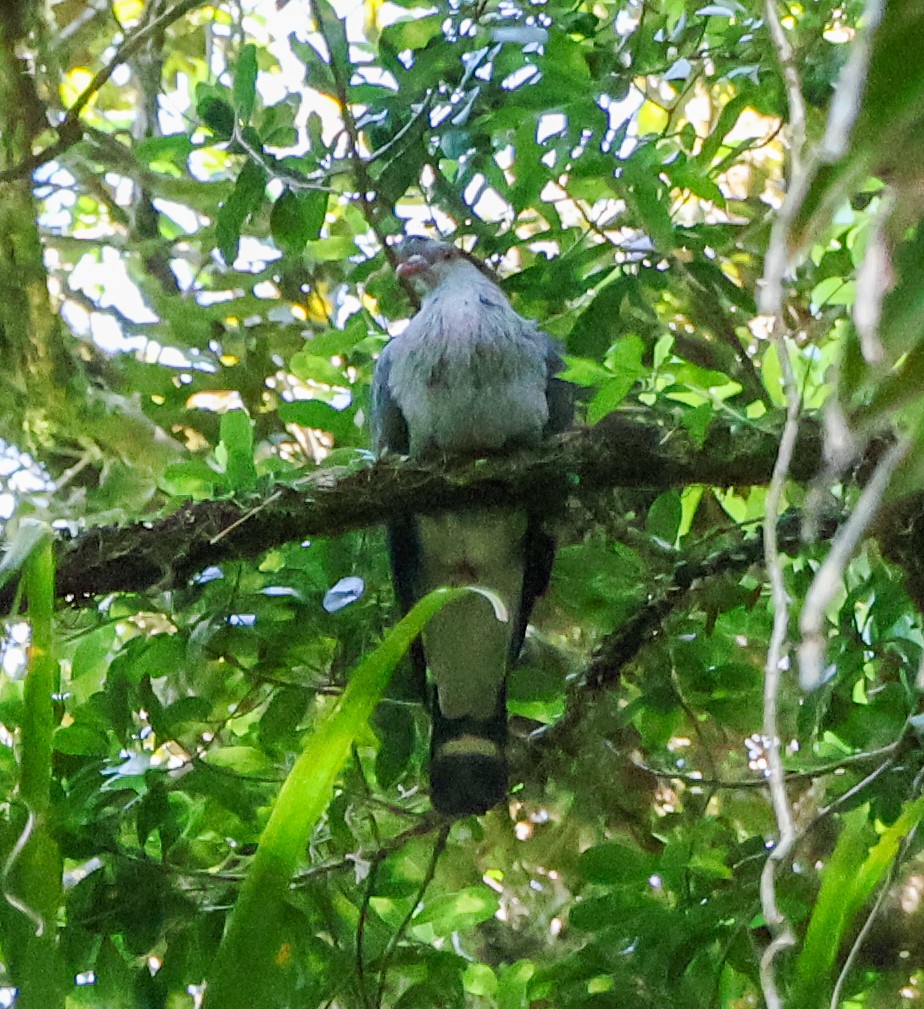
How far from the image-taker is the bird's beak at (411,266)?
2.56 metres

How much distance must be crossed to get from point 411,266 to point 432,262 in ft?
0.38

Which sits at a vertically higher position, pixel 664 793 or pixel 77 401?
pixel 77 401

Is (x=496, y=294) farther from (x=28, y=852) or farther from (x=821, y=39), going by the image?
(x=28, y=852)

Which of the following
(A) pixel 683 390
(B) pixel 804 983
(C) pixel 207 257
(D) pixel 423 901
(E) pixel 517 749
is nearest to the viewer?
(B) pixel 804 983

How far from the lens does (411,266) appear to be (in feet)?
8.69

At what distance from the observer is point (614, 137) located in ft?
6.51

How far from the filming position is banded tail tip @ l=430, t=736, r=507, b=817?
2.05 m

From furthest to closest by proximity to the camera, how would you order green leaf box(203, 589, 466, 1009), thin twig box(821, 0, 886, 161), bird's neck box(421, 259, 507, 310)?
bird's neck box(421, 259, 507, 310) < green leaf box(203, 589, 466, 1009) < thin twig box(821, 0, 886, 161)

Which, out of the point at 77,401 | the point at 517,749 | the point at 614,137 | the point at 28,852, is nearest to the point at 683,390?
the point at 614,137

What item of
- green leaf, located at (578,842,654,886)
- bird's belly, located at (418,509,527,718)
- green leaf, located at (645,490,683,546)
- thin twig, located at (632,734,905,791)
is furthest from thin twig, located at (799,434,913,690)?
bird's belly, located at (418,509,527,718)

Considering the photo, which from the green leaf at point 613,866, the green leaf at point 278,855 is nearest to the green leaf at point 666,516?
the green leaf at point 613,866

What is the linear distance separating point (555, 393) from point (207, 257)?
0.99 m

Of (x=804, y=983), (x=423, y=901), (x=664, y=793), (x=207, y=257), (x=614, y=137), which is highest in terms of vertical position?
(x=614, y=137)

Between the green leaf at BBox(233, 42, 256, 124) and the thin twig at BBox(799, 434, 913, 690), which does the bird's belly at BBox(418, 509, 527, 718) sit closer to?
the green leaf at BBox(233, 42, 256, 124)
